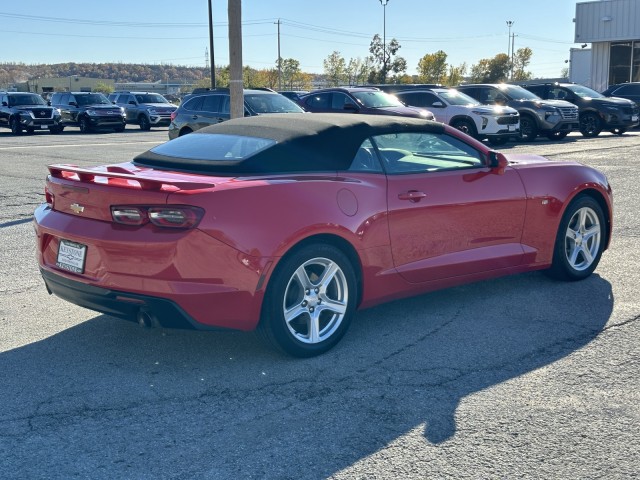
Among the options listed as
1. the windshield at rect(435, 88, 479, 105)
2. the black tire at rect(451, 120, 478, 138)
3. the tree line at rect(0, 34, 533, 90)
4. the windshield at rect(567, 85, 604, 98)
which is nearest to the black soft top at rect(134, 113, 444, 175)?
the black tire at rect(451, 120, 478, 138)

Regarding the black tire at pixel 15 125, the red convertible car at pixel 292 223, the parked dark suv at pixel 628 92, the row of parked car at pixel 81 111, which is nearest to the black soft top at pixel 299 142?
the red convertible car at pixel 292 223

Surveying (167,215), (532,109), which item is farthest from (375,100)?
(167,215)

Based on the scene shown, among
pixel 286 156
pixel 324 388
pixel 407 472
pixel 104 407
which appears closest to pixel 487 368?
pixel 324 388

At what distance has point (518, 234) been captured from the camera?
234 inches

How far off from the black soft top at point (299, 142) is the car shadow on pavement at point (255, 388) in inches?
44.9

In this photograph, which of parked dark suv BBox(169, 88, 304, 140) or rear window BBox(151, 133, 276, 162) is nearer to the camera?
rear window BBox(151, 133, 276, 162)

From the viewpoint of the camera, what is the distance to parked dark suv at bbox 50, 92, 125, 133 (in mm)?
32969

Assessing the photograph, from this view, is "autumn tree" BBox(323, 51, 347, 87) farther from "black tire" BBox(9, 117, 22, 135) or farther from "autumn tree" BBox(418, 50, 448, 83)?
"black tire" BBox(9, 117, 22, 135)

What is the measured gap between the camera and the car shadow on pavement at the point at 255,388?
3488mm

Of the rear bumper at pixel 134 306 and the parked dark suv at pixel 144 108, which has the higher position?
the parked dark suv at pixel 144 108

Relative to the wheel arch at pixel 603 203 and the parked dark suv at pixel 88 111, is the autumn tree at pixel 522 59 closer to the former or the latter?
Result: the parked dark suv at pixel 88 111

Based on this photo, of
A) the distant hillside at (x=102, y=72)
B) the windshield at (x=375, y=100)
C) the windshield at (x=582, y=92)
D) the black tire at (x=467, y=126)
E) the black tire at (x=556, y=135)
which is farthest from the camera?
the distant hillside at (x=102, y=72)

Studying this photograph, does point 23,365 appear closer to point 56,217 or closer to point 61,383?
point 61,383

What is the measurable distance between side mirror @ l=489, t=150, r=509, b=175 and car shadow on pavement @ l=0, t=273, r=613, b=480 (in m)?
1.01
